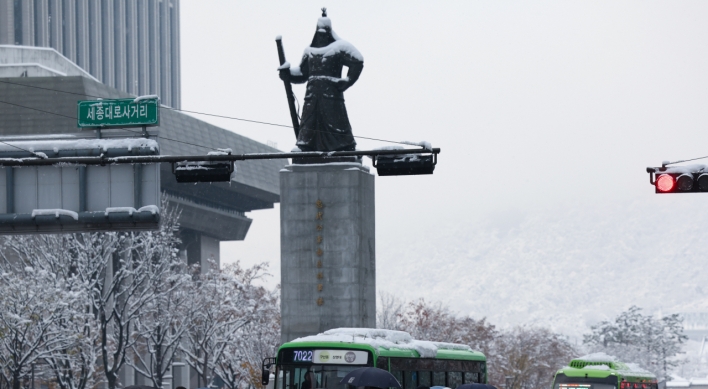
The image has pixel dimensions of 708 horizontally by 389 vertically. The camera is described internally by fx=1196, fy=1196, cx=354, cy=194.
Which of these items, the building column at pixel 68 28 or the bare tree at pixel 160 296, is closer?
the bare tree at pixel 160 296

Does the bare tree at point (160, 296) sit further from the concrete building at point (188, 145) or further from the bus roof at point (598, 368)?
the bus roof at point (598, 368)

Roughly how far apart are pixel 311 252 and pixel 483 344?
1790 inches

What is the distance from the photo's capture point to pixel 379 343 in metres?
26.2

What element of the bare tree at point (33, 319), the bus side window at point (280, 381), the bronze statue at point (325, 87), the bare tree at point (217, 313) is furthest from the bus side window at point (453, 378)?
the bare tree at point (217, 313)

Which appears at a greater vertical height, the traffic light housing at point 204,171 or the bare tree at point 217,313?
the traffic light housing at point 204,171

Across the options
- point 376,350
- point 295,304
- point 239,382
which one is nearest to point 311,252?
point 295,304

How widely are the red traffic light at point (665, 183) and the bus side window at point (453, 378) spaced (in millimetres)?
9595

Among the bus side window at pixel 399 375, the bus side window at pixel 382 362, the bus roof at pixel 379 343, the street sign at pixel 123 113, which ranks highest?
the street sign at pixel 123 113

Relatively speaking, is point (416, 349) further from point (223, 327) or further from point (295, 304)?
point (223, 327)

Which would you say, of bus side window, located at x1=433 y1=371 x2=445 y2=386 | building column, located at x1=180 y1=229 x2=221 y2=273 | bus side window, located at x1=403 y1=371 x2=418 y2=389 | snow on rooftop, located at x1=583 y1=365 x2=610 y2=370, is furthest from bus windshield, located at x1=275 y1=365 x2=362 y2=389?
building column, located at x1=180 y1=229 x2=221 y2=273

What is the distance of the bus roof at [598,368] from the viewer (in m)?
38.1

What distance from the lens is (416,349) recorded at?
2777 centimetres

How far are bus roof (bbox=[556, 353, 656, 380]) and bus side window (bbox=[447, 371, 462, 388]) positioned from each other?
931cm

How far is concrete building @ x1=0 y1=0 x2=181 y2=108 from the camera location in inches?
4365
